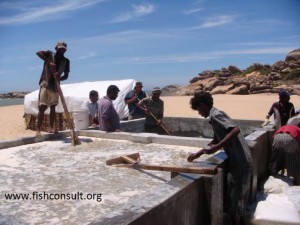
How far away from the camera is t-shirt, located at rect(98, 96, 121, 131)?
23.8 ft

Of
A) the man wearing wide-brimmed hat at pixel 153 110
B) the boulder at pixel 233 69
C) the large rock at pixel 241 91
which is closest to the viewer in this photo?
the man wearing wide-brimmed hat at pixel 153 110

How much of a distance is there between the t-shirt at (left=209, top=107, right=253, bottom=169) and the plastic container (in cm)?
513

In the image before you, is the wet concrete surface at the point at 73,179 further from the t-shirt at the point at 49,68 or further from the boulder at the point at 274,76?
the boulder at the point at 274,76

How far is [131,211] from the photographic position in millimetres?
2330

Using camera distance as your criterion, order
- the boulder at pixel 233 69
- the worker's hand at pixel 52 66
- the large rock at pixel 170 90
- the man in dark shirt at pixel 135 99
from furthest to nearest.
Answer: the large rock at pixel 170 90
the boulder at pixel 233 69
the man in dark shirt at pixel 135 99
the worker's hand at pixel 52 66

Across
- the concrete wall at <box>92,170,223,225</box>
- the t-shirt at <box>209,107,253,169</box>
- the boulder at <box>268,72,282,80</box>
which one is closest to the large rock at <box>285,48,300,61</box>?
the boulder at <box>268,72,282,80</box>

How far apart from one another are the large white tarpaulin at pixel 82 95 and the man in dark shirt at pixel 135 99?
2.01m

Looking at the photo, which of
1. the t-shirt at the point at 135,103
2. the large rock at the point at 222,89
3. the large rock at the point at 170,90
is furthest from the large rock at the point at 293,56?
the t-shirt at the point at 135,103

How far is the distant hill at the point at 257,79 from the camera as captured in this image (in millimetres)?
32031

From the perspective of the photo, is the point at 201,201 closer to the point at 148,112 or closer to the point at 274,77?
the point at 148,112

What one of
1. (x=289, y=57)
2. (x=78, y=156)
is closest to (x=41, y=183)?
(x=78, y=156)

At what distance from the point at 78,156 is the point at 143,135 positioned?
1.60 metres

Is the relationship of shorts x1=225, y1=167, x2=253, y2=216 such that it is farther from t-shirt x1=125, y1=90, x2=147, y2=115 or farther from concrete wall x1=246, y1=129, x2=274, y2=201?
t-shirt x1=125, y1=90, x2=147, y2=115

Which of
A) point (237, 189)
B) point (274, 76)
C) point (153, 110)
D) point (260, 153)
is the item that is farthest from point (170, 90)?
point (237, 189)
